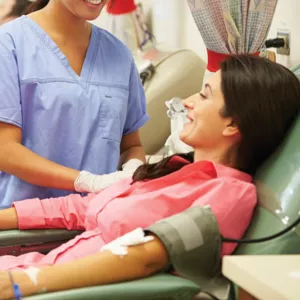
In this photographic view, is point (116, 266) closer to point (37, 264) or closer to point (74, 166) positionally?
point (37, 264)

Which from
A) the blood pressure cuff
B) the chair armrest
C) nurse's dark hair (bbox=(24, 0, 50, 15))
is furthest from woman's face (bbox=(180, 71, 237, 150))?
nurse's dark hair (bbox=(24, 0, 50, 15))

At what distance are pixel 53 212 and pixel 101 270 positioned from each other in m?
0.53

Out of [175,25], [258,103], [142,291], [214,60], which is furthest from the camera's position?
[175,25]

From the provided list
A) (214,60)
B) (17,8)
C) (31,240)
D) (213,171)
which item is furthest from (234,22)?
(17,8)

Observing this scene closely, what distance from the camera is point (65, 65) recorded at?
6.17 feet

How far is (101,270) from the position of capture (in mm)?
1241

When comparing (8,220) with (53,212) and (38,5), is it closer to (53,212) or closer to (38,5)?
(53,212)

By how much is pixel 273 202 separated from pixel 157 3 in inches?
92.6

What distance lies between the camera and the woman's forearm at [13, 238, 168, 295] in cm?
123

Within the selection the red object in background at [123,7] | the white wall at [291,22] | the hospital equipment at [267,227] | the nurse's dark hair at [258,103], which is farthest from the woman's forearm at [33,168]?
the red object in background at [123,7]

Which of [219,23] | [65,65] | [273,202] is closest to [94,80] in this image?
[65,65]

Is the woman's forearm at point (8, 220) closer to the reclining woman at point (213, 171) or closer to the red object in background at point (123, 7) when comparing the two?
the reclining woman at point (213, 171)

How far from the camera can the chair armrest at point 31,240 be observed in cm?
167

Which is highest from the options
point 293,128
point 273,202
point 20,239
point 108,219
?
point 293,128
